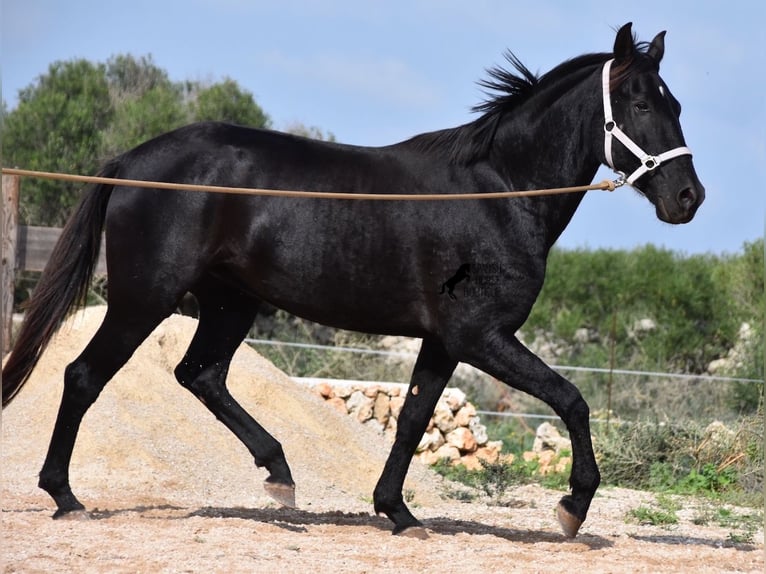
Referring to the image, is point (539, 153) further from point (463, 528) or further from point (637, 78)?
point (463, 528)

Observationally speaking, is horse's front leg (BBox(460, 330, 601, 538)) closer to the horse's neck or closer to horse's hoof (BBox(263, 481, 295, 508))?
the horse's neck

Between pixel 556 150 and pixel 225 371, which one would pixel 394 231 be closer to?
pixel 556 150

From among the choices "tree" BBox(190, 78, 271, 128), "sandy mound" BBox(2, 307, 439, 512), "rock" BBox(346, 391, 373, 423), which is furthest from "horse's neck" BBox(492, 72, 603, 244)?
"tree" BBox(190, 78, 271, 128)

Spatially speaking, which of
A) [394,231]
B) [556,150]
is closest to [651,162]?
[556,150]

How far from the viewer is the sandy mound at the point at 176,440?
7.08 meters

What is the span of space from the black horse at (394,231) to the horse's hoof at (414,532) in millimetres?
49

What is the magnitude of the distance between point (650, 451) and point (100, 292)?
8.11 m

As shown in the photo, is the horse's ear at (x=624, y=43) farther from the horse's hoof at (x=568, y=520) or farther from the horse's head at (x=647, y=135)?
the horse's hoof at (x=568, y=520)

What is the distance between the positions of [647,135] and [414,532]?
2.33 m

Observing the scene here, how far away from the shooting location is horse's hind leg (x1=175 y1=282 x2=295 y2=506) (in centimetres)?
584

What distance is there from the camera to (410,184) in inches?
217

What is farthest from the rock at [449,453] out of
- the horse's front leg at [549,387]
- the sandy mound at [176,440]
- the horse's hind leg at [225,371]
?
the horse's front leg at [549,387]

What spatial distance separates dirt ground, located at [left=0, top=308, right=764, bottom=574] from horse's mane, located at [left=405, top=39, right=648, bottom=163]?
2.02 metres

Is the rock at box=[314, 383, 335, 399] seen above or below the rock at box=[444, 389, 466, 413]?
below
